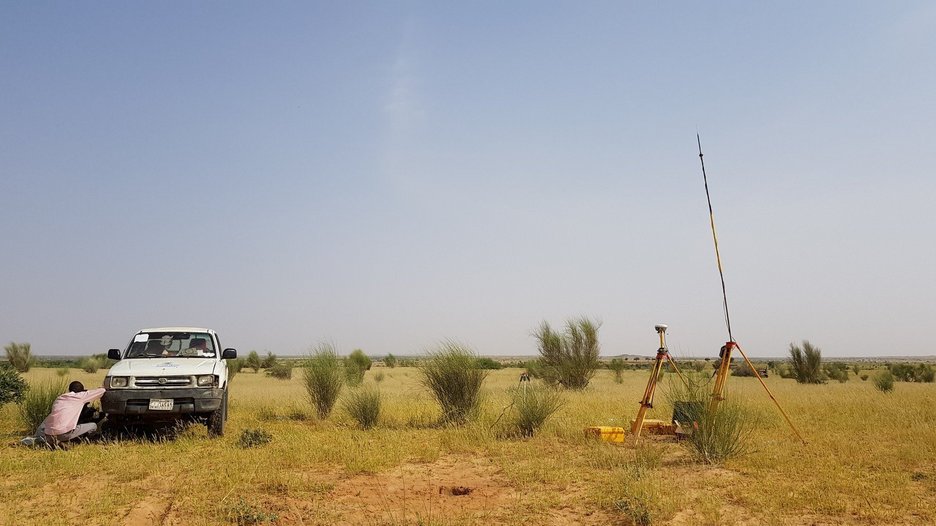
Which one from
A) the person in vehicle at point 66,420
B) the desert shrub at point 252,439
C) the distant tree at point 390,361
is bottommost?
the desert shrub at point 252,439

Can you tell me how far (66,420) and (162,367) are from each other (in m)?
1.48

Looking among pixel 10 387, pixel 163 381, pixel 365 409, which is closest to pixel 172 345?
pixel 163 381

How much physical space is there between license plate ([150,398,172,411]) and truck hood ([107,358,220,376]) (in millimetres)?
404

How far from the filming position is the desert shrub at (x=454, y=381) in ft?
41.3

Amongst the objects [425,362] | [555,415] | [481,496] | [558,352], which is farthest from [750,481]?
[558,352]

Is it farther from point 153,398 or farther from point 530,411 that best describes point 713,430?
point 153,398

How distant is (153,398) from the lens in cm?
955

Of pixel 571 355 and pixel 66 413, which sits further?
pixel 571 355

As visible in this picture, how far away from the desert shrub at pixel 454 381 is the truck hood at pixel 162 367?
14.1 ft

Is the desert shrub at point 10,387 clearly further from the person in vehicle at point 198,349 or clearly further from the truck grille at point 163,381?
the truck grille at point 163,381

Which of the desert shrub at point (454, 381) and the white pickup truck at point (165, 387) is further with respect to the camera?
the desert shrub at point (454, 381)

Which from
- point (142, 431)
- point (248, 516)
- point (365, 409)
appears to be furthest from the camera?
point (365, 409)

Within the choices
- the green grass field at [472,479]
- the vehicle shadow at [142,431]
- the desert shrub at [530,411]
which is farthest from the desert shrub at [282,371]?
the desert shrub at [530,411]

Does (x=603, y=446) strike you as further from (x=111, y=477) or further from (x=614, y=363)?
(x=614, y=363)
